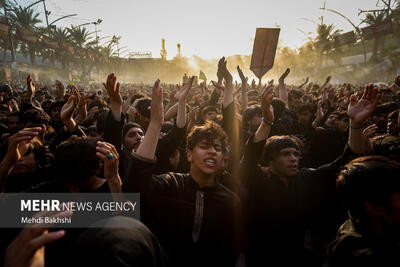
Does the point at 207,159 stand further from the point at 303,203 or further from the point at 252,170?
the point at 303,203

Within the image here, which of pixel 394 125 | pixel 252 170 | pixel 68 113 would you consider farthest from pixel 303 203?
pixel 68 113

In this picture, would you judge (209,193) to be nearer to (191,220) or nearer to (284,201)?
(191,220)

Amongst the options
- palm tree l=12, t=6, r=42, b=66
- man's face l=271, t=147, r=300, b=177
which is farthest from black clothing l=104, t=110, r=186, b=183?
palm tree l=12, t=6, r=42, b=66

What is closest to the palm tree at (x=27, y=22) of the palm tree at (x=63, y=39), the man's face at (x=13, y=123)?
the palm tree at (x=63, y=39)

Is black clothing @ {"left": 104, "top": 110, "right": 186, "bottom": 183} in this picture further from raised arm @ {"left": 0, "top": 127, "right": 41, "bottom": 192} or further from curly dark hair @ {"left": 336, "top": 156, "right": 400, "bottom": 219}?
curly dark hair @ {"left": 336, "top": 156, "right": 400, "bottom": 219}

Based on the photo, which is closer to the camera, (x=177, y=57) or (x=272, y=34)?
(x=272, y=34)

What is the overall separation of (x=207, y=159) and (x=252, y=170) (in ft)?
1.80

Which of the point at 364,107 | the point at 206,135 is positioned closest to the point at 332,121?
the point at 364,107

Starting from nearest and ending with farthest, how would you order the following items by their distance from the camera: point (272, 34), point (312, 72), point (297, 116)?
point (297, 116) → point (272, 34) → point (312, 72)

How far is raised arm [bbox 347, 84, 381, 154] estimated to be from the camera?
232 centimetres

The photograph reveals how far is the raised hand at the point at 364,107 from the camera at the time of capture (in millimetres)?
2345

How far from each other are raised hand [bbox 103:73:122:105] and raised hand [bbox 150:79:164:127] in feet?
2.85

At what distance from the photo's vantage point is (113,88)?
2.73 metres

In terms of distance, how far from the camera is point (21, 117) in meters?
3.79
